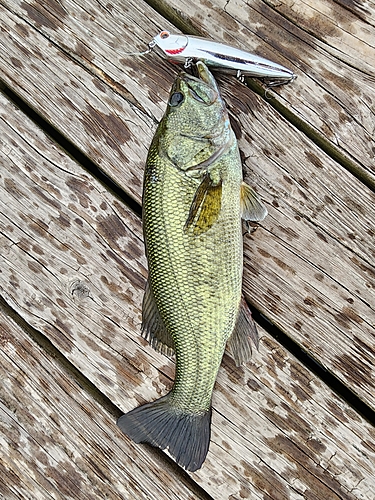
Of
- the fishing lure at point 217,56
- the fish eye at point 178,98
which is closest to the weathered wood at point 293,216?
the fishing lure at point 217,56

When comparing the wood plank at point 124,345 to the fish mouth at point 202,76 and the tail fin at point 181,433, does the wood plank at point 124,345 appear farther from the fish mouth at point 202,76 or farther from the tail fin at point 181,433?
the fish mouth at point 202,76

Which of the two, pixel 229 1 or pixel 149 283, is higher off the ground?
pixel 229 1

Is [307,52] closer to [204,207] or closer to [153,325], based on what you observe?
[204,207]

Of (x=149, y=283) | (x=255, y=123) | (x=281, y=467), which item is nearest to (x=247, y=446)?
(x=281, y=467)

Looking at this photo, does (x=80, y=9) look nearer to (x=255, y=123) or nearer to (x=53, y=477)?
(x=255, y=123)

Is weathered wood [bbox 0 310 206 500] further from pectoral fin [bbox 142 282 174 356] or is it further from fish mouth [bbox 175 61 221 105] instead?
fish mouth [bbox 175 61 221 105]

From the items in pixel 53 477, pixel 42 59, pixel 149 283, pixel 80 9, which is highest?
pixel 80 9

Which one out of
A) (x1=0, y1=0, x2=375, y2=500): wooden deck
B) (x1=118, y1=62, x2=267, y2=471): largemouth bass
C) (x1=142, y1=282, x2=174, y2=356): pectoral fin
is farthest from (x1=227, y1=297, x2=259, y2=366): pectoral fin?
(x1=142, y1=282, x2=174, y2=356): pectoral fin
